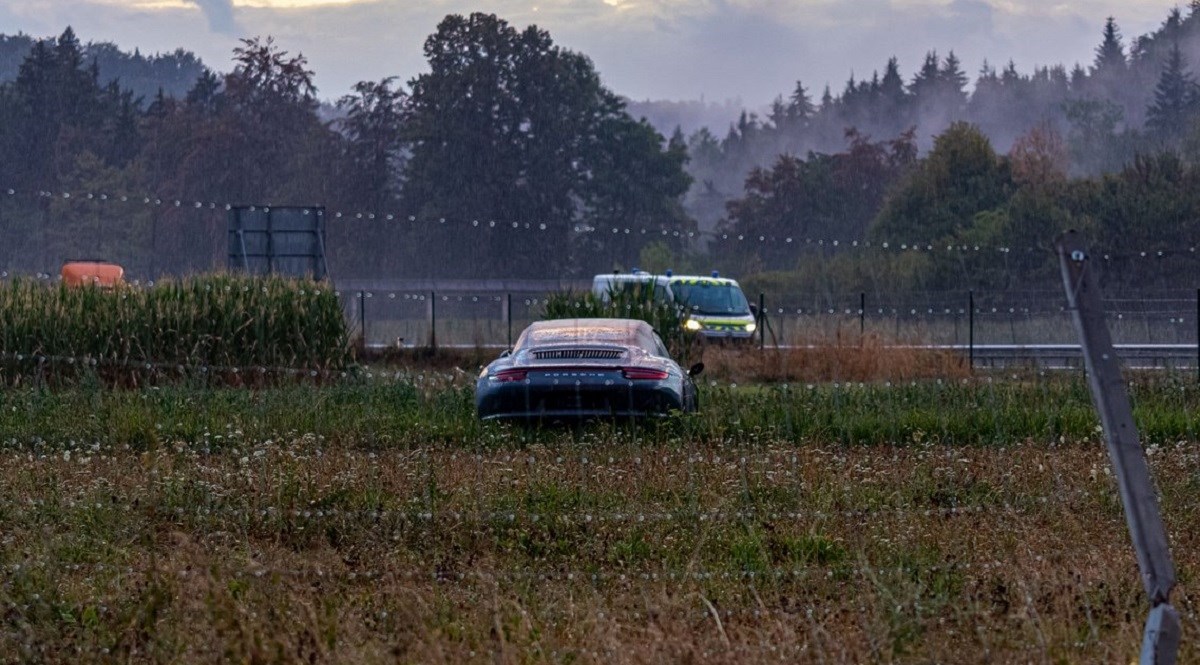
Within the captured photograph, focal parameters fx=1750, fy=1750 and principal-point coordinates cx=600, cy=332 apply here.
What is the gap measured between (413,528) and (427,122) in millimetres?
73911

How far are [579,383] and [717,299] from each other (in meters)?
19.4

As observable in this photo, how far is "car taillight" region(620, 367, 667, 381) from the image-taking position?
1736 cm

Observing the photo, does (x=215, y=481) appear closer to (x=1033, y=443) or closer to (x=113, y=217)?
(x=1033, y=443)

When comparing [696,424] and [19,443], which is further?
[696,424]

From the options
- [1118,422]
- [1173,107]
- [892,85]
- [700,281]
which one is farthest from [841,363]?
[892,85]

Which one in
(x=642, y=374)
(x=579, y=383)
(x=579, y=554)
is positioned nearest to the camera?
(x=579, y=554)

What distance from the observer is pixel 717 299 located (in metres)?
36.3

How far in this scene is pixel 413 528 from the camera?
11180 millimetres

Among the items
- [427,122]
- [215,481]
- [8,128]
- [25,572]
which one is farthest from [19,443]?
[8,128]

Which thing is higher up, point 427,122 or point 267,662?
point 427,122

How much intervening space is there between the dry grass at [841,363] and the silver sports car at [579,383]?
411 inches

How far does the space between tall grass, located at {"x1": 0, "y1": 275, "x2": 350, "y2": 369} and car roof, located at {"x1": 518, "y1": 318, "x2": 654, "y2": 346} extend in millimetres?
9164

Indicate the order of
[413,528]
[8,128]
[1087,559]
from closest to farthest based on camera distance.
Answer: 1. [1087,559]
2. [413,528]
3. [8,128]

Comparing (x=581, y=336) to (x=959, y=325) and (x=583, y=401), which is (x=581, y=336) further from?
(x=959, y=325)
